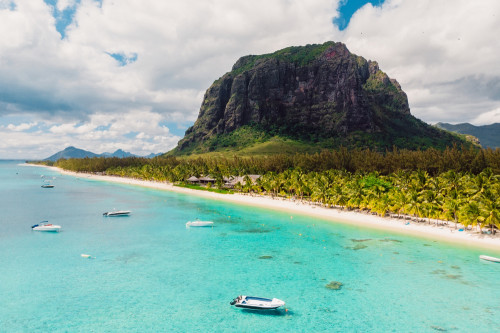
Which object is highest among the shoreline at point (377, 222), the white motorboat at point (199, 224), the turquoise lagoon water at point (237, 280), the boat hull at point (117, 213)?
the shoreline at point (377, 222)

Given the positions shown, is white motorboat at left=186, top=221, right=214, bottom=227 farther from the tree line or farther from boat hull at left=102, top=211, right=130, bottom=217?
the tree line

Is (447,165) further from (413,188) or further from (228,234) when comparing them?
(228,234)

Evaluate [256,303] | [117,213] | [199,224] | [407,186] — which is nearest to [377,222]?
[407,186]

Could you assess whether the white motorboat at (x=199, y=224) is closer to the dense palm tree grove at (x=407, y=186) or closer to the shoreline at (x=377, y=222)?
the shoreline at (x=377, y=222)

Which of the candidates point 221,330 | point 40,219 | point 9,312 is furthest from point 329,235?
point 40,219

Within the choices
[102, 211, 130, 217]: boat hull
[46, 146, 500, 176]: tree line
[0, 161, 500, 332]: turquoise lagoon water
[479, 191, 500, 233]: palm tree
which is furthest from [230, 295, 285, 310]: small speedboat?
[46, 146, 500, 176]: tree line

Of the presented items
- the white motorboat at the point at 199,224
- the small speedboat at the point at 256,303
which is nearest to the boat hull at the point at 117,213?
the white motorboat at the point at 199,224
